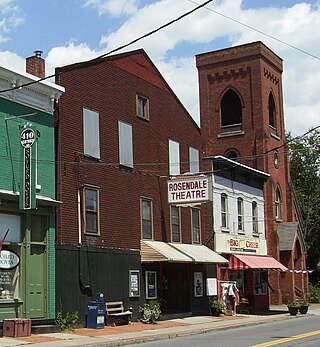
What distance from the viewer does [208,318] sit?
96.0 feet

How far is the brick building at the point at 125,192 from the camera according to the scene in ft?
78.0

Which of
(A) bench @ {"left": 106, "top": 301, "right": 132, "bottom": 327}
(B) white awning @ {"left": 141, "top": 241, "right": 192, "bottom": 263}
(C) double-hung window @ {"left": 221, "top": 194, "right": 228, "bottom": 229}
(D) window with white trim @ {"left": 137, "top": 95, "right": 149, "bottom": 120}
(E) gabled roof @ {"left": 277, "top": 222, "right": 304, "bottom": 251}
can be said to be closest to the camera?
(A) bench @ {"left": 106, "top": 301, "right": 132, "bottom": 327}

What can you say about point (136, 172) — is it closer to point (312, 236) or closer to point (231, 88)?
point (231, 88)

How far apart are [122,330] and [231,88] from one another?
25.8m

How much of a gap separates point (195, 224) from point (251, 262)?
459 cm

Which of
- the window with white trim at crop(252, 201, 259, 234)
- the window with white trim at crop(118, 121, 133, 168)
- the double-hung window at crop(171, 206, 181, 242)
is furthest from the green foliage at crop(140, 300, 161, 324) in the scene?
the window with white trim at crop(252, 201, 259, 234)

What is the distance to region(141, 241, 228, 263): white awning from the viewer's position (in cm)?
2662

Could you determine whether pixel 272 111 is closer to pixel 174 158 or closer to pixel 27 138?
pixel 174 158

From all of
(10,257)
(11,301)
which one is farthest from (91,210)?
(11,301)

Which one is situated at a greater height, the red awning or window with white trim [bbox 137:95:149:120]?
window with white trim [bbox 137:95:149:120]

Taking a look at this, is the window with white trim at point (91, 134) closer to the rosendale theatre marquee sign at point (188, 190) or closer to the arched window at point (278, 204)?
the rosendale theatre marquee sign at point (188, 190)

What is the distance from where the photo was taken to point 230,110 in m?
47.3

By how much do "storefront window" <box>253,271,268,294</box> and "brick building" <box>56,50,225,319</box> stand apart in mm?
6867

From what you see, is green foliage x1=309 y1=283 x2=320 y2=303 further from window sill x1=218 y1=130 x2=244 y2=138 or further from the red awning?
window sill x1=218 y1=130 x2=244 y2=138
